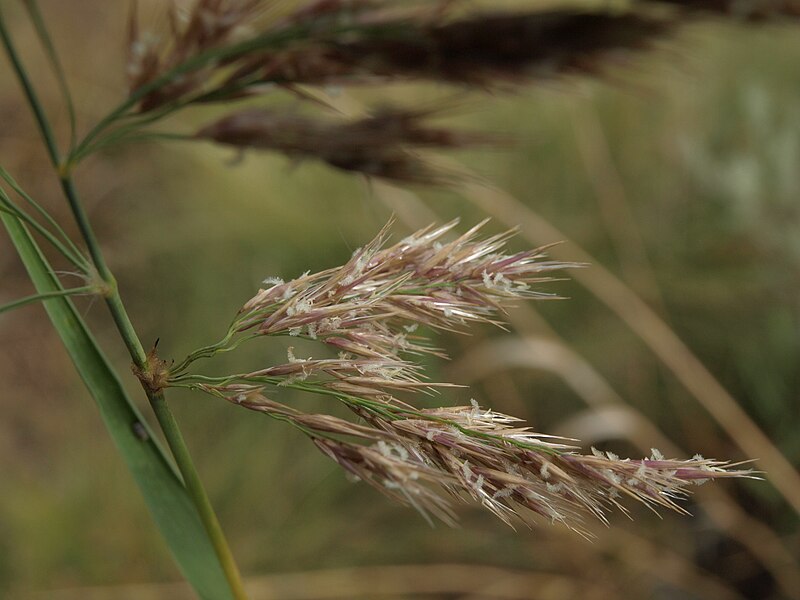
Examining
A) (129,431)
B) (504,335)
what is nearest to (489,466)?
(129,431)

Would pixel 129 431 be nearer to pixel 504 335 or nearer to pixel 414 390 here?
pixel 414 390

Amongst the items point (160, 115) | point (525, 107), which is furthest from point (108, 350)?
point (160, 115)

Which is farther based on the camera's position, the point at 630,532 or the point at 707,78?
the point at 707,78

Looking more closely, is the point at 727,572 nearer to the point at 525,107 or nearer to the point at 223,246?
the point at 525,107

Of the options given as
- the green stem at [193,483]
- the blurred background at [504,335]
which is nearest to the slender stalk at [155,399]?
the green stem at [193,483]

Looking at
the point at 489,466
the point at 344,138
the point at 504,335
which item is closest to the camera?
the point at 489,466

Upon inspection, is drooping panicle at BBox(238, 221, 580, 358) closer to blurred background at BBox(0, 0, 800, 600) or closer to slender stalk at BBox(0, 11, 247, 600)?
slender stalk at BBox(0, 11, 247, 600)
